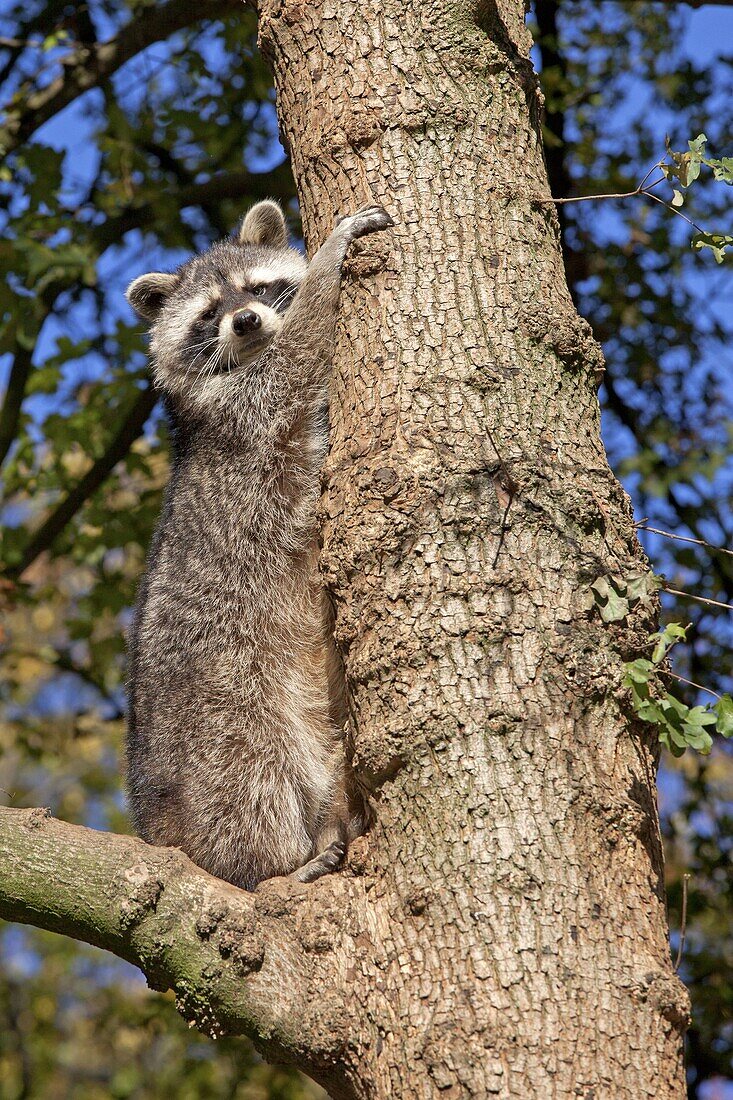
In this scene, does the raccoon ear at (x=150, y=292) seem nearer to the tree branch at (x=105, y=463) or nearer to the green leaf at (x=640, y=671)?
the tree branch at (x=105, y=463)

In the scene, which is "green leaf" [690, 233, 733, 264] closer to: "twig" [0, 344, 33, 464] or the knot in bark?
the knot in bark

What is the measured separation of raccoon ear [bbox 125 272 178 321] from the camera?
562 cm

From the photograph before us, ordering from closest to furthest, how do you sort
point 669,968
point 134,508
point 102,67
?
point 669,968, point 102,67, point 134,508

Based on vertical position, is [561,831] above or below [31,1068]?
above

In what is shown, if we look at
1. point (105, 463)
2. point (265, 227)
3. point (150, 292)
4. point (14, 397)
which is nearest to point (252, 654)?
point (150, 292)

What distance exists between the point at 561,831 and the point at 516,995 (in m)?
0.36

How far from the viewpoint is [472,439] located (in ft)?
9.38

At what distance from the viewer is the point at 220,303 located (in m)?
5.28

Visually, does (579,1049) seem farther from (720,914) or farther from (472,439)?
(720,914)

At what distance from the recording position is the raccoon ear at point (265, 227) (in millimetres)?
5633

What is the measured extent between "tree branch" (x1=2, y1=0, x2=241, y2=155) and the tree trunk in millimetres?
3188

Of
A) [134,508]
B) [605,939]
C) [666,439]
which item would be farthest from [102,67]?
[605,939]

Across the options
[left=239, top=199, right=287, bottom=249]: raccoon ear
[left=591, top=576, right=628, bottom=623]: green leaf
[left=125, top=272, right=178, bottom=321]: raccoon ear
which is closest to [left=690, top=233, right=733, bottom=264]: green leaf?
[left=591, top=576, right=628, bottom=623]: green leaf

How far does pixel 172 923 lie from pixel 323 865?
755 mm
